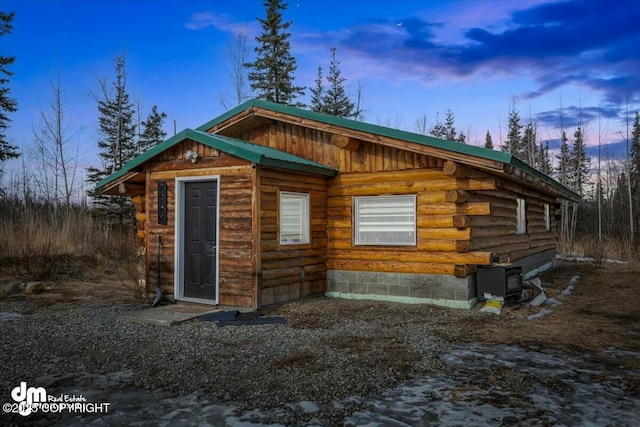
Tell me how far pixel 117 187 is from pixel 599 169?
32.6 metres

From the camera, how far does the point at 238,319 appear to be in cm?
755

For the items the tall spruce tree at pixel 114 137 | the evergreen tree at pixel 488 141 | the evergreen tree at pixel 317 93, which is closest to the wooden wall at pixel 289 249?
the tall spruce tree at pixel 114 137

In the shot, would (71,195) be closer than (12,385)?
No

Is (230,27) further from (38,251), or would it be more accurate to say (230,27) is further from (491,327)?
(491,327)

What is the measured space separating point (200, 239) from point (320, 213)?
2577 millimetres

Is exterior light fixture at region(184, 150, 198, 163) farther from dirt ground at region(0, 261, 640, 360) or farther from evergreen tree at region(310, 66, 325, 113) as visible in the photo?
evergreen tree at region(310, 66, 325, 113)

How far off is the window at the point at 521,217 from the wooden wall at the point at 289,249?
5780 millimetres

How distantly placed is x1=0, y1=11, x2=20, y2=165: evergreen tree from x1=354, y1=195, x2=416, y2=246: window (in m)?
16.1

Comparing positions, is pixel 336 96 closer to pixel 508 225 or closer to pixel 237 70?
pixel 237 70

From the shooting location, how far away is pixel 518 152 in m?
39.6

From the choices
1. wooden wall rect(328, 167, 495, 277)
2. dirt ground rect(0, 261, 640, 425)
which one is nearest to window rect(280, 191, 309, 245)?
wooden wall rect(328, 167, 495, 277)

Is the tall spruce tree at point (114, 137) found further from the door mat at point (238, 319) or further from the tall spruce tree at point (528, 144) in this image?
the tall spruce tree at point (528, 144)

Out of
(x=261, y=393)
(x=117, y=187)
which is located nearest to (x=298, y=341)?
(x=261, y=393)

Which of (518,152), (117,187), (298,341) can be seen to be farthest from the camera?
(518,152)
